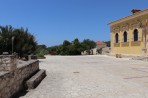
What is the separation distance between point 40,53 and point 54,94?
29.6 m

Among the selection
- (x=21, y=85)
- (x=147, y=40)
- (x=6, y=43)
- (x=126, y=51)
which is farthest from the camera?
(x=126, y=51)

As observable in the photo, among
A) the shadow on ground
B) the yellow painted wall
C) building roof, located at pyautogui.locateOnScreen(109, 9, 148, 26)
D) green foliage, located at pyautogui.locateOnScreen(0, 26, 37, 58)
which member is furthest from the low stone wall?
the yellow painted wall

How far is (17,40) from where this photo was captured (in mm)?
25125

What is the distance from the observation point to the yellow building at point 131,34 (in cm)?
3190

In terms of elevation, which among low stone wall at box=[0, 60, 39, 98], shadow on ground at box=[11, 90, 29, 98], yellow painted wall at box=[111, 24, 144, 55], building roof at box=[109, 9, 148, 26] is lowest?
shadow on ground at box=[11, 90, 29, 98]

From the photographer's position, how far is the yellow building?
105ft

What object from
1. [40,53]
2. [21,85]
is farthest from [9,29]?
[21,85]

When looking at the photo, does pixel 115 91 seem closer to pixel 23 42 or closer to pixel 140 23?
pixel 23 42

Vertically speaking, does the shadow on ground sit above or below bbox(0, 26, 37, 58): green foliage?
below

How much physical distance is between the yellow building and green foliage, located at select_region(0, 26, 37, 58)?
15312 millimetres

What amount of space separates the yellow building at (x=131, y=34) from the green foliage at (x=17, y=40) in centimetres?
1531

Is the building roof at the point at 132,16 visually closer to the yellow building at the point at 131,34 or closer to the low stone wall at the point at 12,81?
the yellow building at the point at 131,34

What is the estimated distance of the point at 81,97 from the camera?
7582 millimetres

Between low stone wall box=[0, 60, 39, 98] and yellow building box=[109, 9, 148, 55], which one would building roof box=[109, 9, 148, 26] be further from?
low stone wall box=[0, 60, 39, 98]
